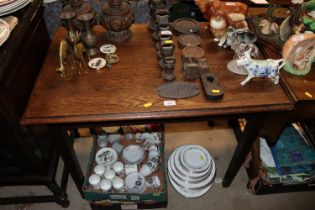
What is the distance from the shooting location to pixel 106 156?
1669 mm

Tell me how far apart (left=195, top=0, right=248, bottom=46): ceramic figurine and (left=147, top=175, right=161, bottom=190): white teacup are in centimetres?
83

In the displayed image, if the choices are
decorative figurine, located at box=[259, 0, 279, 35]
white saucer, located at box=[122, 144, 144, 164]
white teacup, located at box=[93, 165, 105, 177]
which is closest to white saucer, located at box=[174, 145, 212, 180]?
white saucer, located at box=[122, 144, 144, 164]

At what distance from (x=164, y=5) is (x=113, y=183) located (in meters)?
1.01

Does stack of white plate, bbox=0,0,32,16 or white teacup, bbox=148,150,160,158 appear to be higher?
stack of white plate, bbox=0,0,32,16

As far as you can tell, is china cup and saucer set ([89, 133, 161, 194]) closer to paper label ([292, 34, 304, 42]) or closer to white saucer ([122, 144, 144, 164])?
white saucer ([122, 144, 144, 164])

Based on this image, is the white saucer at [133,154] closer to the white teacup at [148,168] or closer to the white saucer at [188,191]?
the white teacup at [148,168]

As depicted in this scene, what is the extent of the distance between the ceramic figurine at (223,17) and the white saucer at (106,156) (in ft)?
2.99

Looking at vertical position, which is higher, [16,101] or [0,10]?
[0,10]

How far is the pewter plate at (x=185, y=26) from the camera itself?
4.84 ft

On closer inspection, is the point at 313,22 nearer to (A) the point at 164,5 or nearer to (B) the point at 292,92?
(B) the point at 292,92

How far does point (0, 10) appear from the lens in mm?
1228

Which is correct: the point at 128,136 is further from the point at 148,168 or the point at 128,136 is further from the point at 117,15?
the point at 117,15

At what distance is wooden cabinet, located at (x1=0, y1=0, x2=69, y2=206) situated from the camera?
110 centimetres

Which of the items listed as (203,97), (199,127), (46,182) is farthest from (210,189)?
(46,182)
